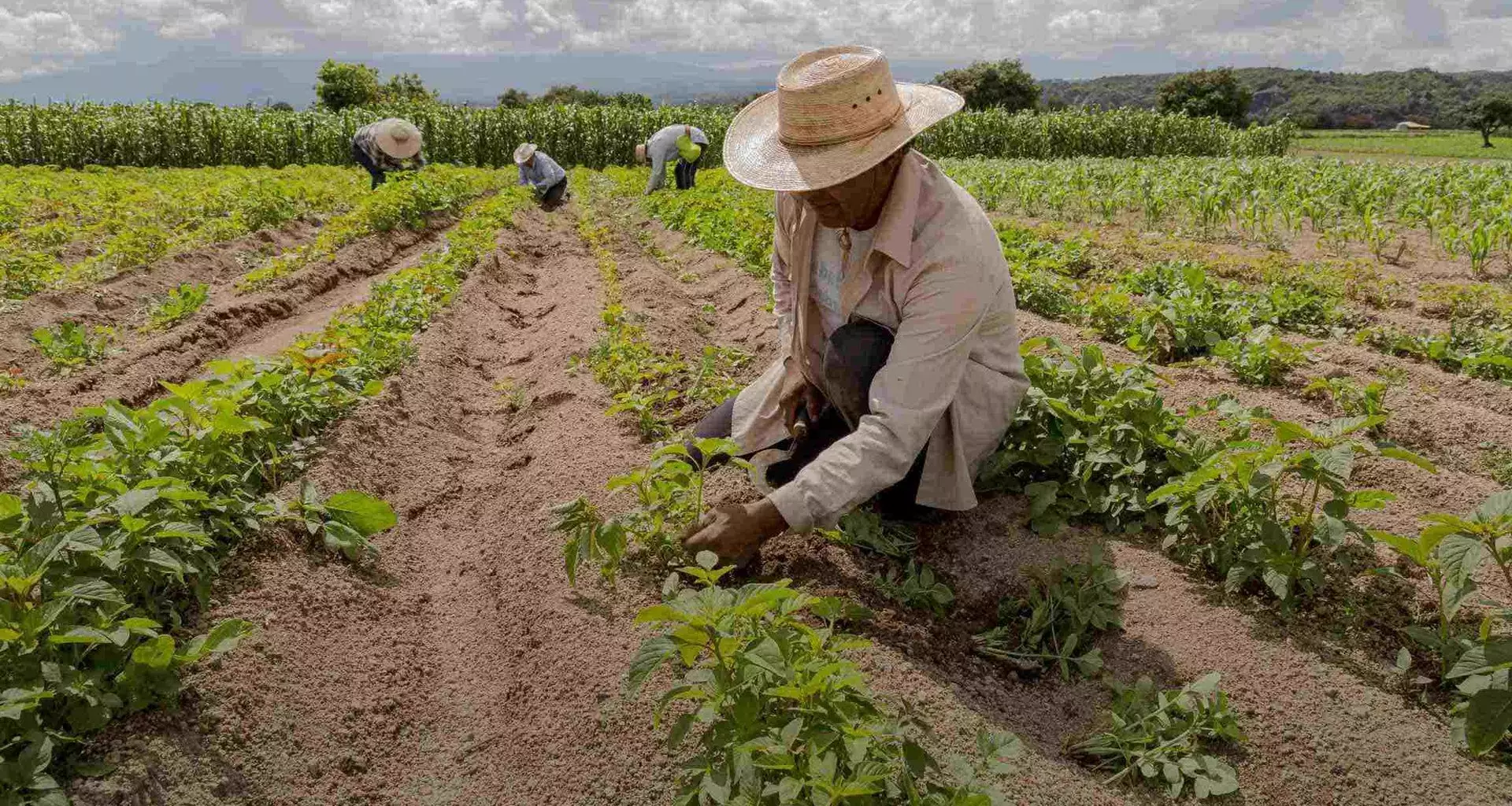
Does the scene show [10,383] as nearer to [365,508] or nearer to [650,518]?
[365,508]

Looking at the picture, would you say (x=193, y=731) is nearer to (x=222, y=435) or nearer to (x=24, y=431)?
(x=222, y=435)

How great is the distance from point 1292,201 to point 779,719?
1018 cm

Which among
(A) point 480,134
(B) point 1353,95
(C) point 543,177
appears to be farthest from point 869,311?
(B) point 1353,95

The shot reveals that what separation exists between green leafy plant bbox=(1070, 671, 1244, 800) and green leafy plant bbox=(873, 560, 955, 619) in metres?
0.60

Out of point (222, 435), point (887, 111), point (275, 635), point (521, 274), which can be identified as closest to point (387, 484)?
point (222, 435)

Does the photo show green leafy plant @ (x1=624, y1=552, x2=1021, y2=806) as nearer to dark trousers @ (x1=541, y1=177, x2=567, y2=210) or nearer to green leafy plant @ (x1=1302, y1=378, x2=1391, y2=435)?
green leafy plant @ (x1=1302, y1=378, x2=1391, y2=435)

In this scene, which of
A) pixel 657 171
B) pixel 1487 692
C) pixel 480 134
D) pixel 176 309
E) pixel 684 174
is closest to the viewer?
pixel 1487 692

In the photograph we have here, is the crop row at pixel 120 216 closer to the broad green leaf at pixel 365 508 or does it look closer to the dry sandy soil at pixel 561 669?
the dry sandy soil at pixel 561 669

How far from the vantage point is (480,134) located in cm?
2602

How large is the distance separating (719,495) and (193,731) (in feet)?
5.78

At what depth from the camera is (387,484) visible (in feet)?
12.2

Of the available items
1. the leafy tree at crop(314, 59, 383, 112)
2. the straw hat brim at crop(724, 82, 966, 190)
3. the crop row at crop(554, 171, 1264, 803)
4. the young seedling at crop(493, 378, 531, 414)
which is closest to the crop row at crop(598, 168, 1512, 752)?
the crop row at crop(554, 171, 1264, 803)

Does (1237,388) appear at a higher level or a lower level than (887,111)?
lower

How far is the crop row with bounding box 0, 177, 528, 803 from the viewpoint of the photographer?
1.92 m
